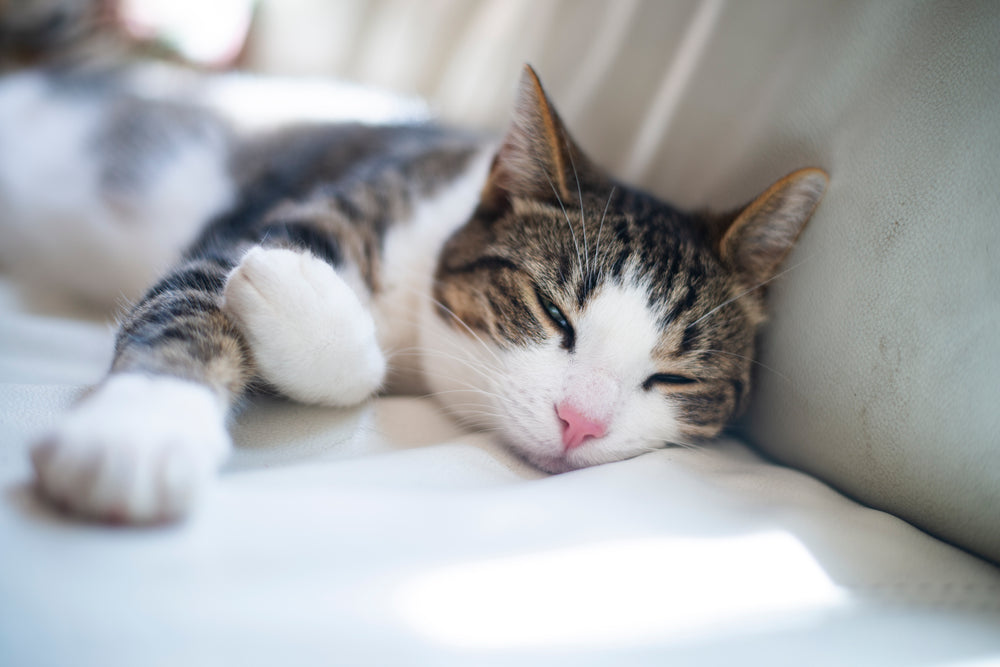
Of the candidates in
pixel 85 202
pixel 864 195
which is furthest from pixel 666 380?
pixel 85 202

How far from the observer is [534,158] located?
1.05 m

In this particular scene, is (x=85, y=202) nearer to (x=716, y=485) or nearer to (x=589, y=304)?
(x=589, y=304)

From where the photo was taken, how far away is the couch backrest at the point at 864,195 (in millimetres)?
769

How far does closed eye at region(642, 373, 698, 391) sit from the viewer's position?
0.94 metres

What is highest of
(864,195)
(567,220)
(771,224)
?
(864,195)

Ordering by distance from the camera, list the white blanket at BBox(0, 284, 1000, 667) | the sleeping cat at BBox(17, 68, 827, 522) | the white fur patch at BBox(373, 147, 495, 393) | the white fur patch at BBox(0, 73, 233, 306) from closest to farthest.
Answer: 1. the white blanket at BBox(0, 284, 1000, 667)
2. the sleeping cat at BBox(17, 68, 827, 522)
3. the white fur patch at BBox(373, 147, 495, 393)
4. the white fur patch at BBox(0, 73, 233, 306)

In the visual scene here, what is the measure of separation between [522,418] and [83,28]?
6.63ft

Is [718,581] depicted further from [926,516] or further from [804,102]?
[804,102]

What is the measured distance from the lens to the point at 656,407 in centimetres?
92

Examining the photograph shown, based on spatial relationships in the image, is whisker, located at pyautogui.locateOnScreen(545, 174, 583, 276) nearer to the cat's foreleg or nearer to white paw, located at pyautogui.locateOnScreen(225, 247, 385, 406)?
white paw, located at pyautogui.locateOnScreen(225, 247, 385, 406)

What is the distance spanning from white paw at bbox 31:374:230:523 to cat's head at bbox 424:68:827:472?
0.45 metres

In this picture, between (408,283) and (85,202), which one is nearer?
(408,283)

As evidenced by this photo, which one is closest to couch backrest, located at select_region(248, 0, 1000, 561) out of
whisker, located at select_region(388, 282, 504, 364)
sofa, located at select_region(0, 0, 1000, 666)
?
sofa, located at select_region(0, 0, 1000, 666)

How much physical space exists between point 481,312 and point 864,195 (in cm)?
64
